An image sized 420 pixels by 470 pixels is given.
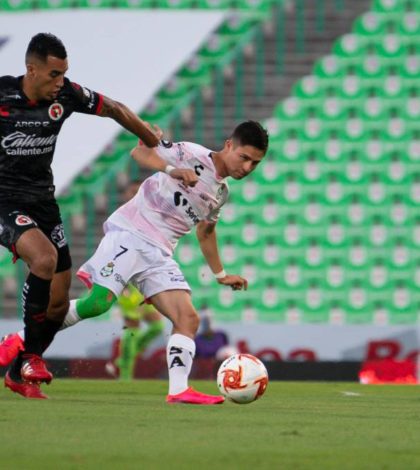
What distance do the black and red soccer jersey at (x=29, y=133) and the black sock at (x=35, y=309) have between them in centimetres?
46

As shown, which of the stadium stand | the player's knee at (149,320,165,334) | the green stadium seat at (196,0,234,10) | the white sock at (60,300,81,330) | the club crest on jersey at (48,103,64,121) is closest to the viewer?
the club crest on jersey at (48,103,64,121)

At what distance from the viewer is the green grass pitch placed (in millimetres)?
A: 3814

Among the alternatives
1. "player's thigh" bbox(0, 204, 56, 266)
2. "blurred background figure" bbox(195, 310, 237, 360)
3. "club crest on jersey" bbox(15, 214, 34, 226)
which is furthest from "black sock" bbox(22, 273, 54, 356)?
"blurred background figure" bbox(195, 310, 237, 360)

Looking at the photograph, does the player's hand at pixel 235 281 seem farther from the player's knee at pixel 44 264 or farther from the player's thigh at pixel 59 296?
the player's knee at pixel 44 264

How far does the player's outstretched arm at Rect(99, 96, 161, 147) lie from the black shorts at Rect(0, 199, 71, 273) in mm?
562

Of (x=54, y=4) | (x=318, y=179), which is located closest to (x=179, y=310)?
(x=318, y=179)

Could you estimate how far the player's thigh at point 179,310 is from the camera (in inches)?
256

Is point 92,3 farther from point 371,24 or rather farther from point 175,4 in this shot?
point 371,24

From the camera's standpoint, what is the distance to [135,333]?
39.8 ft

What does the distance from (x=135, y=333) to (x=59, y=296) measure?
5315 millimetres

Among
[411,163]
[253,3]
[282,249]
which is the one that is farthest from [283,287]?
[253,3]

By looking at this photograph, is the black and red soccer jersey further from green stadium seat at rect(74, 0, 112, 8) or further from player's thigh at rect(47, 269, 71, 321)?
green stadium seat at rect(74, 0, 112, 8)

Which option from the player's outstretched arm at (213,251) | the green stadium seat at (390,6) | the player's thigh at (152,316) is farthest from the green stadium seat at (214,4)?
the player's outstretched arm at (213,251)

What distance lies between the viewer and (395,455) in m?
4.08
